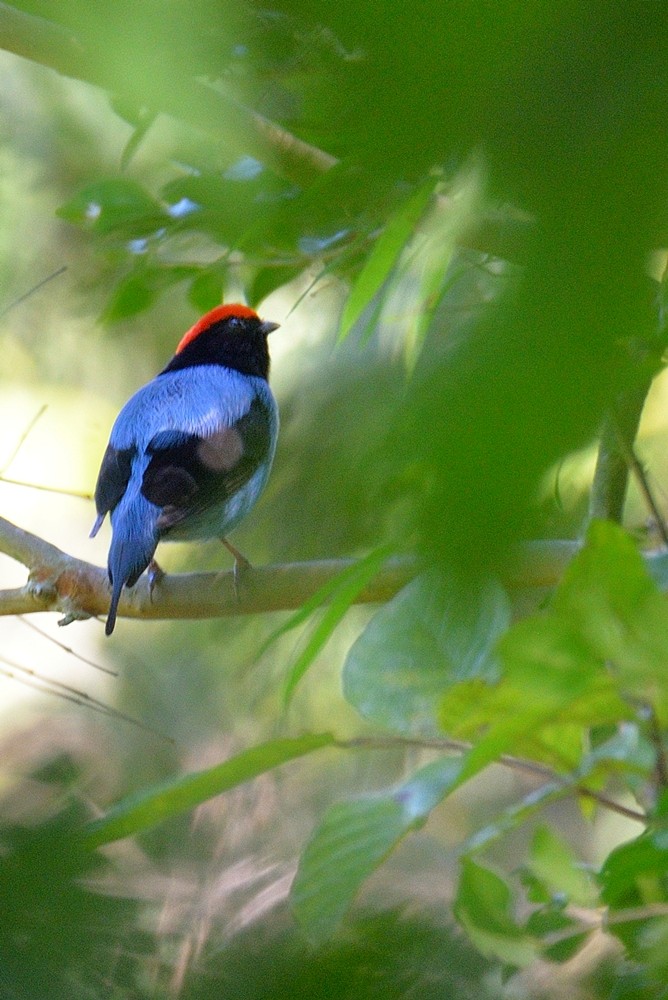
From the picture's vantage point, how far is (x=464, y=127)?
39 cm

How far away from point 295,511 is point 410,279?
2026mm

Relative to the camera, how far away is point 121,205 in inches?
102

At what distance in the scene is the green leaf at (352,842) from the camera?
0.88 m

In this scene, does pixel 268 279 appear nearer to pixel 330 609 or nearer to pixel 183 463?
pixel 183 463

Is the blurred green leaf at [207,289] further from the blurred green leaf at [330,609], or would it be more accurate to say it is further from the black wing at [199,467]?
the blurred green leaf at [330,609]

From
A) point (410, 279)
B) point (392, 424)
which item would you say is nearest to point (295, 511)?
point (410, 279)

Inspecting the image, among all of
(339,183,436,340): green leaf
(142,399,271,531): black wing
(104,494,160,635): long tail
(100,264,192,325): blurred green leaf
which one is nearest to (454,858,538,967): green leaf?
(339,183,436,340): green leaf

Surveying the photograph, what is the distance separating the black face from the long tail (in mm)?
1191

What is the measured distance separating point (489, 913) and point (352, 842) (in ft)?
0.70

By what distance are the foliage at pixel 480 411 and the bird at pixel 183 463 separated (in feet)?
4.54

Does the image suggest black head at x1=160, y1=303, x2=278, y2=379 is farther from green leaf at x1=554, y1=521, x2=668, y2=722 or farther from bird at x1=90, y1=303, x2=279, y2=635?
green leaf at x1=554, y1=521, x2=668, y2=722

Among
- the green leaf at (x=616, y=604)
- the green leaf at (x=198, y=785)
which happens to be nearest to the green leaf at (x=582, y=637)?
the green leaf at (x=616, y=604)

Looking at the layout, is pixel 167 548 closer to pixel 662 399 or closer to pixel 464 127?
pixel 662 399

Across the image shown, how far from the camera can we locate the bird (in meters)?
3.07
